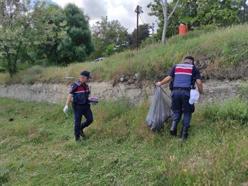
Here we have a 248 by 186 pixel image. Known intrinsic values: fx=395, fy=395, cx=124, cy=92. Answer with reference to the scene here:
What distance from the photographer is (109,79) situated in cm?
1323

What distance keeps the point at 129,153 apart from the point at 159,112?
3.87 ft

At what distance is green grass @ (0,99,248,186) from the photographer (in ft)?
19.9

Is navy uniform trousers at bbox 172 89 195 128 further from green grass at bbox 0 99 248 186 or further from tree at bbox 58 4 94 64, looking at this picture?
tree at bbox 58 4 94 64

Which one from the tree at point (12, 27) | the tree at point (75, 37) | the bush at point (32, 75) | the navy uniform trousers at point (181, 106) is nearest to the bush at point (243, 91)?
the navy uniform trousers at point (181, 106)

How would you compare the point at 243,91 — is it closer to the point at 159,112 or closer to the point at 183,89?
the point at 183,89

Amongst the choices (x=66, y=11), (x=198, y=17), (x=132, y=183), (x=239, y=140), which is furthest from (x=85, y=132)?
(x=198, y=17)

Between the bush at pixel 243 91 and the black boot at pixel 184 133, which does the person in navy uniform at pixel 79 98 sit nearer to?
the black boot at pixel 184 133

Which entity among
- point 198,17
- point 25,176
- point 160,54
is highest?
point 198,17

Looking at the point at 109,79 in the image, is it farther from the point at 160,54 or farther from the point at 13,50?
the point at 13,50

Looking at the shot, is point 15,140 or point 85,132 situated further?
point 15,140

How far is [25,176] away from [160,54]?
572 cm

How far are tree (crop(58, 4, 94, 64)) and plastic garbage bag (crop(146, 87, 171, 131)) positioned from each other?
17162 millimetres

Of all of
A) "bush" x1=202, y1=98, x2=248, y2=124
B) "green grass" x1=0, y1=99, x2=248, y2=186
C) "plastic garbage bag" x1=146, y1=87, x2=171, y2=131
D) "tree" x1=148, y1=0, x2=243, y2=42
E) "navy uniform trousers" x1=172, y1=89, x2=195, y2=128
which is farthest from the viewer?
"tree" x1=148, y1=0, x2=243, y2=42

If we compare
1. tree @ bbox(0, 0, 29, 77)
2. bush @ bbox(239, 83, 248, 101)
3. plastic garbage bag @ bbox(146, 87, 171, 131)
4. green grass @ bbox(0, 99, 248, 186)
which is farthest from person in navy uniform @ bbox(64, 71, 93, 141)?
tree @ bbox(0, 0, 29, 77)
